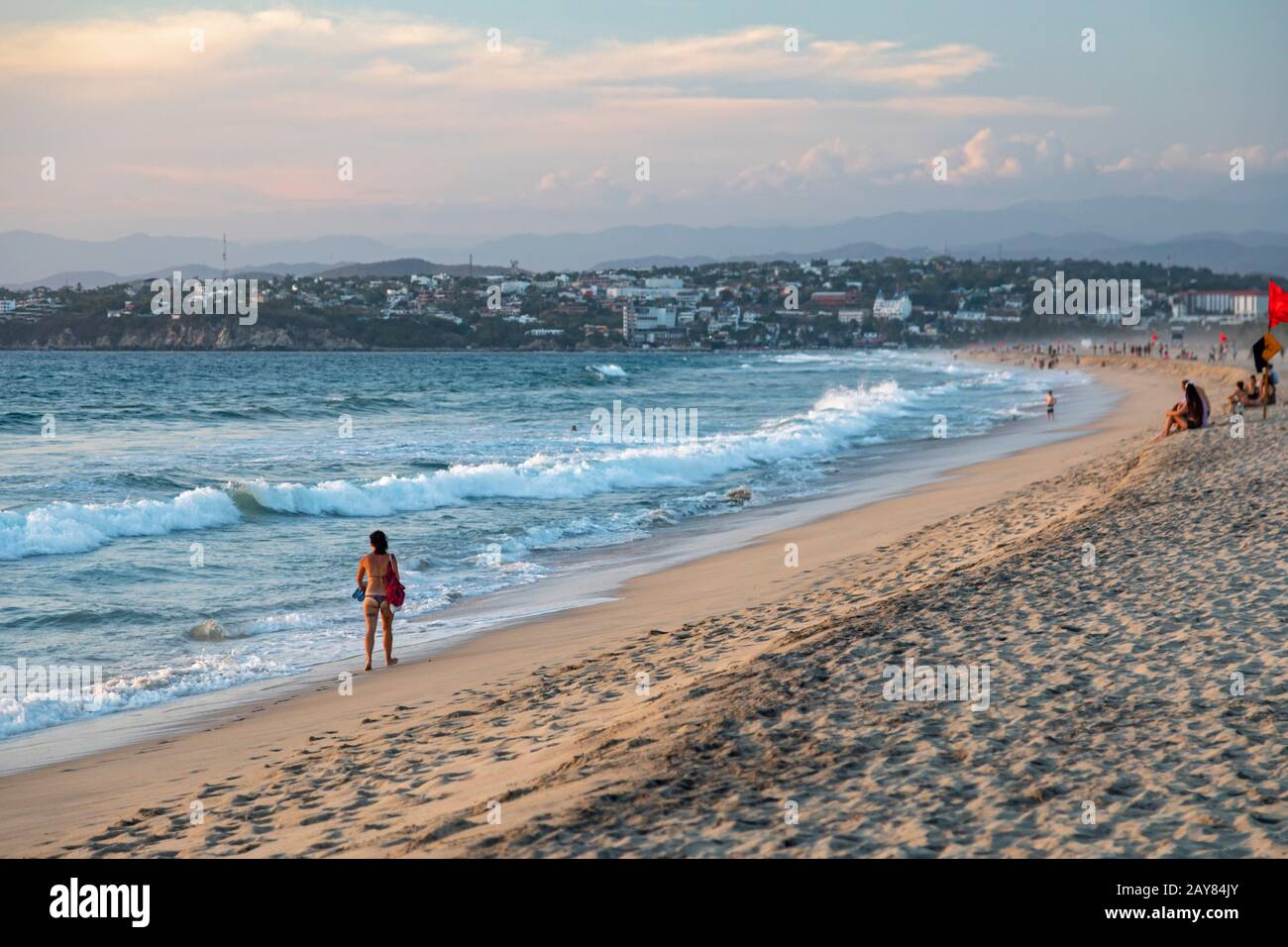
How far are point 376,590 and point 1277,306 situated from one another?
21174 mm

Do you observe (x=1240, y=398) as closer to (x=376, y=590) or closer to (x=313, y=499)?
(x=313, y=499)

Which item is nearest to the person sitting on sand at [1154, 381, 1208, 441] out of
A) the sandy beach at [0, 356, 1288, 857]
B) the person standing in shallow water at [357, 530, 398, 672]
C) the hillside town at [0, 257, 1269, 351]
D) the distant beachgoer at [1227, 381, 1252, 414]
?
the distant beachgoer at [1227, 381, 1252, 414]

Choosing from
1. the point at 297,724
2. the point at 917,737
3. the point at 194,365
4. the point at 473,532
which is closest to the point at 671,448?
the point at 473,532

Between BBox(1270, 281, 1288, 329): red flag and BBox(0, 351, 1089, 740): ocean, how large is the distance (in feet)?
29.1

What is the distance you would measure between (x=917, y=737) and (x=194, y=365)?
3622 inches

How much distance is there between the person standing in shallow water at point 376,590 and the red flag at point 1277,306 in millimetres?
19800

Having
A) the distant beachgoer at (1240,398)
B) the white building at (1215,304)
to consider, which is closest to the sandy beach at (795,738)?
the distant beachgoer at (1240,398)

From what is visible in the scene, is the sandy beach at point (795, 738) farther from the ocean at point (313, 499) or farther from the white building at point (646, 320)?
the white building at point (646, 320)

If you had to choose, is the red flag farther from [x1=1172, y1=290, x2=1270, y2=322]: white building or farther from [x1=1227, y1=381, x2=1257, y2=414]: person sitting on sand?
[x1=1172, y1=290, x2=1270, y2=322]: white building

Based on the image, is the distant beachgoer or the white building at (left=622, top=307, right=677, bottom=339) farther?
the white building at (left=622, top=307, right=677, bottom=339)

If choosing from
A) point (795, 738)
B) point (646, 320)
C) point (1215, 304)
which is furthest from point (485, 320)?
point (795, 738)

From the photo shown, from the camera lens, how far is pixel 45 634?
1088cm

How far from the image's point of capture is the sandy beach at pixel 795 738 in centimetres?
491

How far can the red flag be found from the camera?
23141 millimetres
